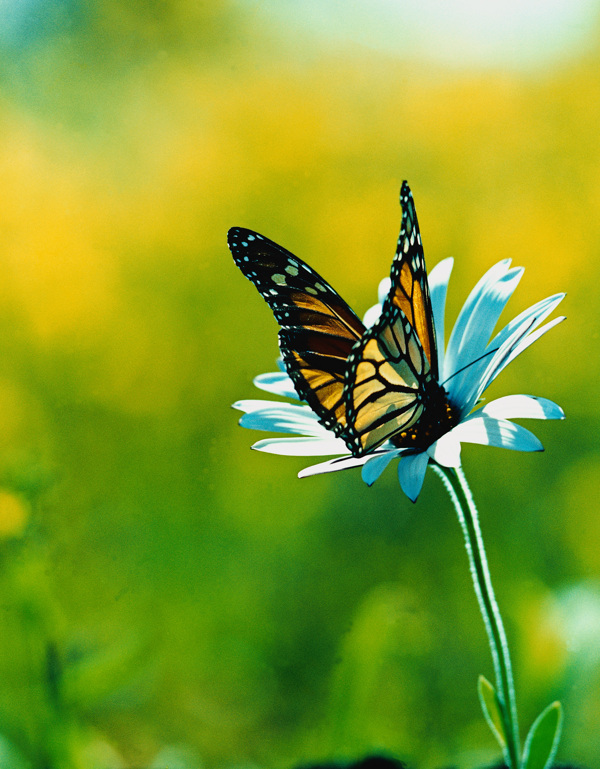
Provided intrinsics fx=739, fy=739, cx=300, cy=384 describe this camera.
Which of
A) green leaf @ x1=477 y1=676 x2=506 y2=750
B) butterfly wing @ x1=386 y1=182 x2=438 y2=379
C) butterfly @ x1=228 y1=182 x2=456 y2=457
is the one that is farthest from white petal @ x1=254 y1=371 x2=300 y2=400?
green leaf @ x1=477 y1=676 x2=506 y2=750

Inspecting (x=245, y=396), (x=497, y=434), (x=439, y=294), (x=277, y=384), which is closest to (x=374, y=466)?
(x=497, y=434)

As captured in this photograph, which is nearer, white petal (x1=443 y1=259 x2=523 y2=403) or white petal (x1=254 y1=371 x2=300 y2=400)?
white petal (x1=443 y1=259 x2=523 y2=403)

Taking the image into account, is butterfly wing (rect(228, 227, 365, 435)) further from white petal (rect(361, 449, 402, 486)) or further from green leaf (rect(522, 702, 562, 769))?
green leaf (rect(522, 702, 562, 769))

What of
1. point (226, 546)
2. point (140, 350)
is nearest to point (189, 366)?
point (140, 350)

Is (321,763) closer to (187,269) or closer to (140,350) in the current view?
(140,350)

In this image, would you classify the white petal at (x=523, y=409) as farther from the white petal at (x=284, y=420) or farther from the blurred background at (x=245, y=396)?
the blurred background at (x=245, y=396)

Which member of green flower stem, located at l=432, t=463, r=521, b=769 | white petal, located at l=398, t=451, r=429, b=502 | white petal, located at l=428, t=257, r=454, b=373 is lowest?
green flower stem, located at l=432, t=463, r=521, b=769
